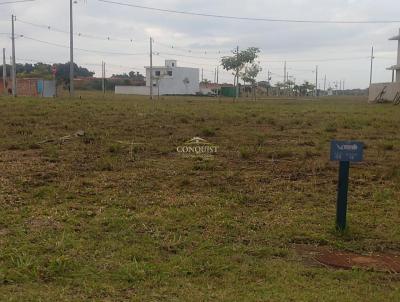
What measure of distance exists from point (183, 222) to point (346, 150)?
1.84 metres

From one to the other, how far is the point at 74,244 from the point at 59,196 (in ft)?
6.34

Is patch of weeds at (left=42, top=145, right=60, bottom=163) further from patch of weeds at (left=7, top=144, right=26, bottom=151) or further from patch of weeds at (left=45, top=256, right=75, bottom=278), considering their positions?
patch of weeds at (left=45, top=256, right=75, bottom=278)

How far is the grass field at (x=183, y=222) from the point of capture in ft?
13.0

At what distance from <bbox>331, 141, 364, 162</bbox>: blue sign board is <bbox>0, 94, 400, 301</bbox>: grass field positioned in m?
0.80

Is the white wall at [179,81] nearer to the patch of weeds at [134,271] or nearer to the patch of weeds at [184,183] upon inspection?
the patch of weeds at [184,183]

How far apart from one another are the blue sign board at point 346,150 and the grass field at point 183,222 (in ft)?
2.64

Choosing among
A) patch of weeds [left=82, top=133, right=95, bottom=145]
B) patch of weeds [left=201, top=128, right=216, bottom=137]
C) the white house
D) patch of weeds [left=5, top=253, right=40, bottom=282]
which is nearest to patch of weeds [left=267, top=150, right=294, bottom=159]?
patch of weeds [left=201, top=128, right=216, bottom=137]

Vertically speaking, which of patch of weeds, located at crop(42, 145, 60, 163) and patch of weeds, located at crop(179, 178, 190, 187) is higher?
patch of weeds, located at crop(42, 145, 60, 163)

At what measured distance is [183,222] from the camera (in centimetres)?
559

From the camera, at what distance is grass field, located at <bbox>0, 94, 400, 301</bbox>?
396 cm

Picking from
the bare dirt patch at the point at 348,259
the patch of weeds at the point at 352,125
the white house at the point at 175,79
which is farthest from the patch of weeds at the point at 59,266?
the white house at the point at 175,79

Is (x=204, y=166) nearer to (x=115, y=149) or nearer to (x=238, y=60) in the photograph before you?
(x=115, y=149)

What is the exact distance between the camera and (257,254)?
4.72 m

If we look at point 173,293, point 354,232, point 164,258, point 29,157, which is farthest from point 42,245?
point 29,157
